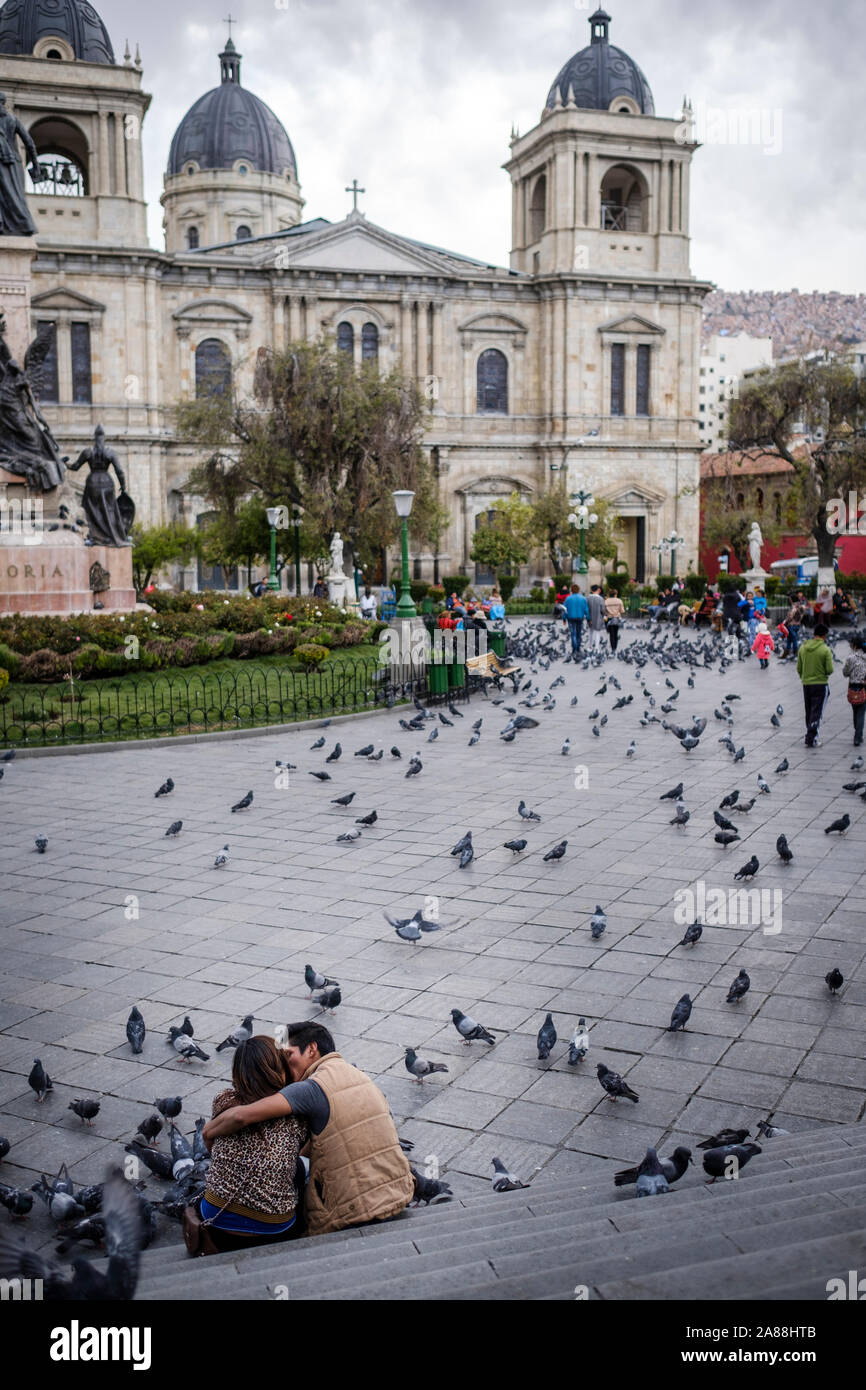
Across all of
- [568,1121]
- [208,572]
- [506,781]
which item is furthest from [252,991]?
[208,572]

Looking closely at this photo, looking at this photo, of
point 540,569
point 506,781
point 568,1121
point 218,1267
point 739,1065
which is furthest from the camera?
point 540,569

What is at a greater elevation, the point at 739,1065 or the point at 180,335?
the point at 180,335

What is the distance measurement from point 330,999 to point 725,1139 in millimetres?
2245

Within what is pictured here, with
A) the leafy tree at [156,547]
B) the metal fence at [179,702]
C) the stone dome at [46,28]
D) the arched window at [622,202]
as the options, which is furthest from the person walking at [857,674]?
the arched window at [622,202]

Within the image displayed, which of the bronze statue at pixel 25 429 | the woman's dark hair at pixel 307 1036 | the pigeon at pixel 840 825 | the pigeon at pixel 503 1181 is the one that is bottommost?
the pigeon at pixel 503 1181

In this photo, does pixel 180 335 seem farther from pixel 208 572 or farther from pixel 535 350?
pixel 535 350

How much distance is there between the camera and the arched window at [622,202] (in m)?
49.9

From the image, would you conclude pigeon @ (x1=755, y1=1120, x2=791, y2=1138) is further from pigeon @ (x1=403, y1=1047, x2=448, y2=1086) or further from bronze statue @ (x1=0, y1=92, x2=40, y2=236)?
bronze statue @ (x1=0, y1=92, x2=40, y2=236)

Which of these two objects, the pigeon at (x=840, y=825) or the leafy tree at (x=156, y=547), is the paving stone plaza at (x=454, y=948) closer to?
the pigeon at (x=840, y=825)

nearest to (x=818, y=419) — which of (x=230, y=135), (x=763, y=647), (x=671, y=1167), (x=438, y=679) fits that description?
(x=763, y=647)

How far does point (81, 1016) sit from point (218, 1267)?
3.05m

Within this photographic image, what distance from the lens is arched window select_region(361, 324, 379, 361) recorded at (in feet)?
154

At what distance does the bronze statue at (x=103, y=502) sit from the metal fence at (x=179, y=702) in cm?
360

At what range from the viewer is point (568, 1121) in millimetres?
5090
